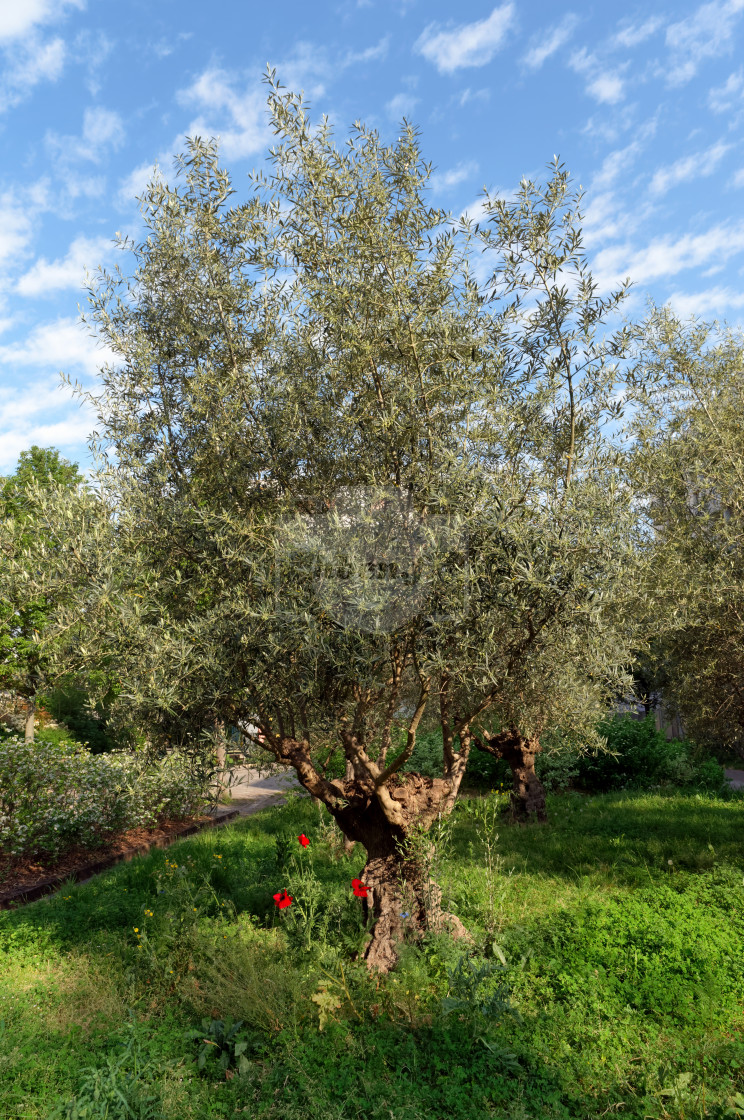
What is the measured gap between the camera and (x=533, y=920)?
312 inches

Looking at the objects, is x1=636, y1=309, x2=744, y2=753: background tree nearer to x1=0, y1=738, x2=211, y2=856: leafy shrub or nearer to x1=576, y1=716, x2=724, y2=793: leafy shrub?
x1=576, y1=716, x2=724, y2=793: leafy shrub

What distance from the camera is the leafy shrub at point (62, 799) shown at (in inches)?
454

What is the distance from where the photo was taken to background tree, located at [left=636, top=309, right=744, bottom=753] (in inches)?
354

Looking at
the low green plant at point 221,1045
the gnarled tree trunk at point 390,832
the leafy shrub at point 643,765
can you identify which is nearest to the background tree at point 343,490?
the gnarled tree trunk at point 390,832

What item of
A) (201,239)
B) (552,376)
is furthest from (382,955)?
(201,239)

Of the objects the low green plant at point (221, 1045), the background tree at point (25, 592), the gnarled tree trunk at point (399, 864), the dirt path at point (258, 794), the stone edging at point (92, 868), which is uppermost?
the background tree at point (25, 592)

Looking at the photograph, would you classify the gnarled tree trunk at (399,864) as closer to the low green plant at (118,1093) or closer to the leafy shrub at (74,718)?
the low green plant at (118,1093)

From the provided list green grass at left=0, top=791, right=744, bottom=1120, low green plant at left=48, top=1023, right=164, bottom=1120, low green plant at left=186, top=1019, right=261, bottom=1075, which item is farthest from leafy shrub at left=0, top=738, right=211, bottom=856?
low green plant at left=48, top=1023, right=164, bottom=1120

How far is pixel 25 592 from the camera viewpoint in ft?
19.2

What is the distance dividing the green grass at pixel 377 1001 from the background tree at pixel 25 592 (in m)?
3.16

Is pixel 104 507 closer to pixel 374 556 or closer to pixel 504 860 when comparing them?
pixel 374 556

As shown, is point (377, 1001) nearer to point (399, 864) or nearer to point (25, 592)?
point (399, 864)

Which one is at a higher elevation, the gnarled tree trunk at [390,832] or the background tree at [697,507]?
the background tree at [697,507]

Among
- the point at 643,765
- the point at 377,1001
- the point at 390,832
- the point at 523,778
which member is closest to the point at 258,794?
the point at 523,778
